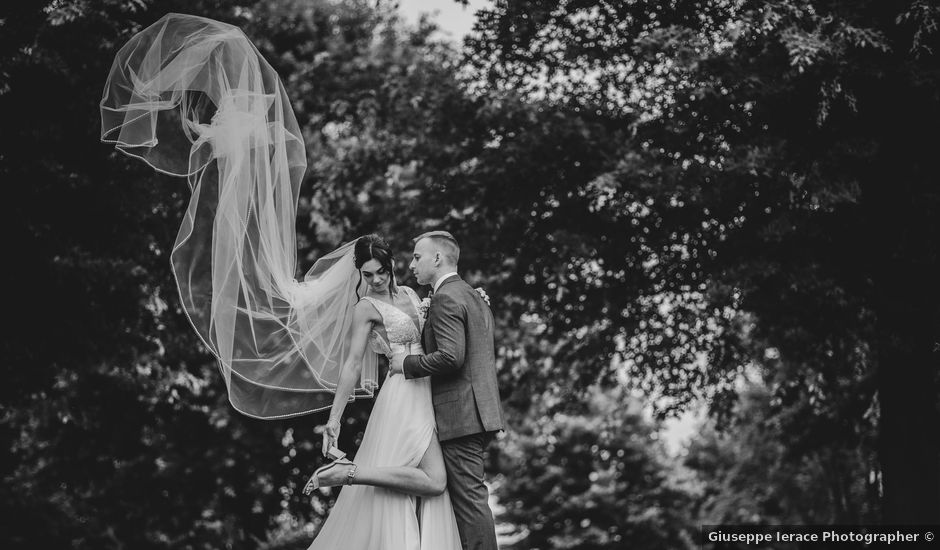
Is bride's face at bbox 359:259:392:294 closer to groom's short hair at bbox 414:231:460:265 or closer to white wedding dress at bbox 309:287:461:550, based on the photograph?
white wedding dress at bbox 309:287:461:550

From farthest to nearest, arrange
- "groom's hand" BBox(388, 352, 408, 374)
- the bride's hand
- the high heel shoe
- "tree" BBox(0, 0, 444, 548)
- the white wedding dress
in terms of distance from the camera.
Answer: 1. "tree" BBox(0, 0, 444, 548)
2. "groom's hand" BBox(388, 352, 408, 374)
3. the white wedding dress
4. the bride's hand
5. the high heel shoe

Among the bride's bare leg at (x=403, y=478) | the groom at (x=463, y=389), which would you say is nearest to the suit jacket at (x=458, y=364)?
the groom at (x=463, y=389)

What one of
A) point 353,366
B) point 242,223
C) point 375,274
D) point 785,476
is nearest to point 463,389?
point 353,366

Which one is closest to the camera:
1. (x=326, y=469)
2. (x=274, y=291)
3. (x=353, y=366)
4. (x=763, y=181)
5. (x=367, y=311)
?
(x=326, y=469)

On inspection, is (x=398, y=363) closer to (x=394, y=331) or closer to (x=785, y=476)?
(x=394, y=331)

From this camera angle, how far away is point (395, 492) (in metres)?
5.95

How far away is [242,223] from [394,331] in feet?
4.47

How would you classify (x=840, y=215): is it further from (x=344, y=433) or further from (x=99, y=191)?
(x=344, y=433)

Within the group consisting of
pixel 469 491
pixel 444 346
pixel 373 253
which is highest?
pixel 373 253

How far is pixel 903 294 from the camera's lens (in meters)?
10.2

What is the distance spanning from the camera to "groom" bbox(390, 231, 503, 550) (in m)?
5.86

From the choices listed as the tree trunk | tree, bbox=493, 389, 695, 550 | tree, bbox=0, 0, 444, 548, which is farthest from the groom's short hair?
tree, bbox=493, 389, 695, 550

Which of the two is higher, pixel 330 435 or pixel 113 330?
pixel 330 435

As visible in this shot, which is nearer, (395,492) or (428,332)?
(395,492)
